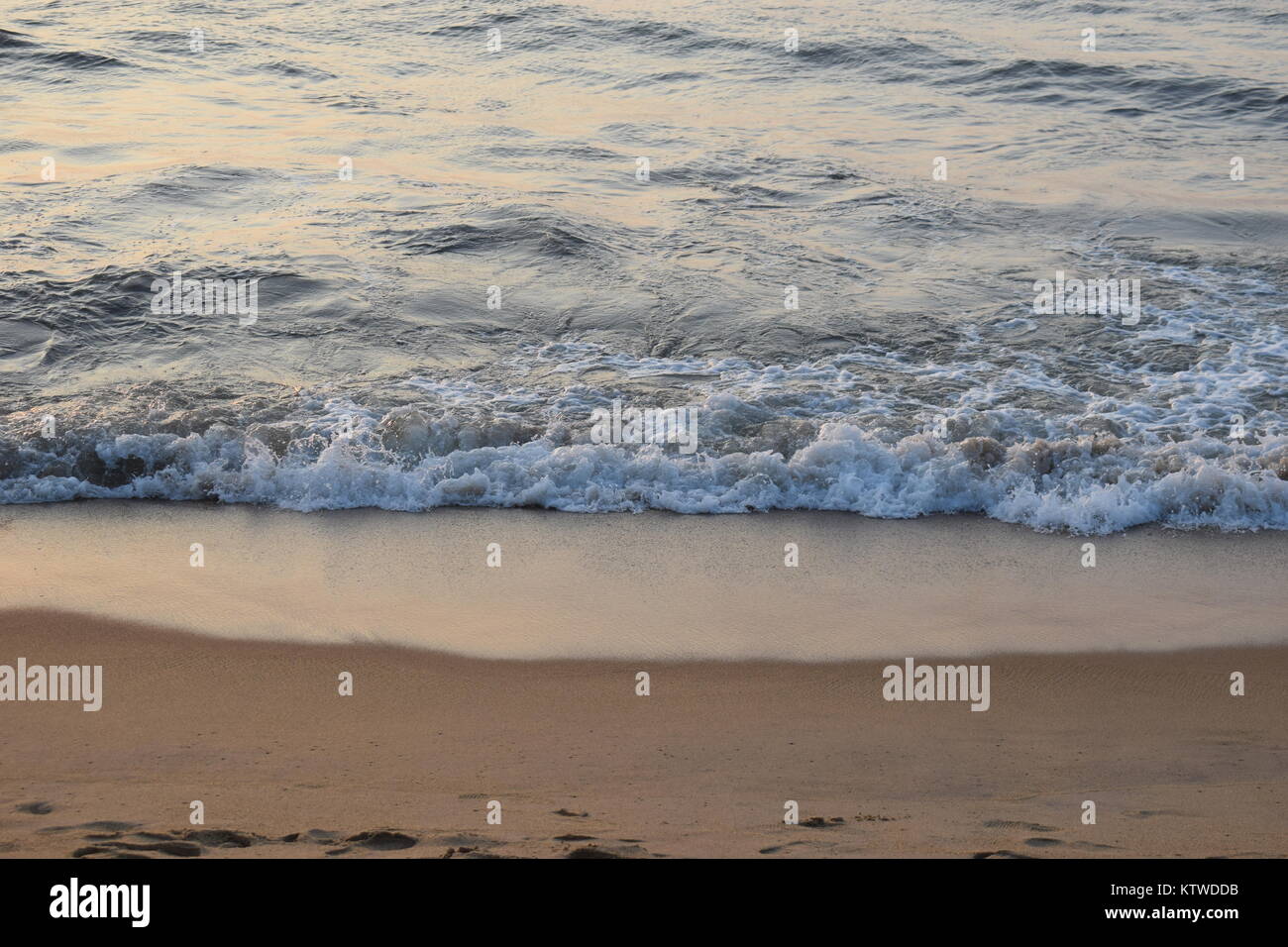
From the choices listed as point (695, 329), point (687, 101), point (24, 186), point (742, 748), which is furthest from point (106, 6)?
point (742, 748)

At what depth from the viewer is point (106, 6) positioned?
24312 millimetres

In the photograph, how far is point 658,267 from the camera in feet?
40.6

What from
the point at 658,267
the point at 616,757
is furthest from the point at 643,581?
the point at 658,267

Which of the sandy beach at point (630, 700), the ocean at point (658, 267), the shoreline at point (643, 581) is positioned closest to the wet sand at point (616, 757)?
the sandy beach at point (630, 700)

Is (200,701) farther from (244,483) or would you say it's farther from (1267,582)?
(1267,582)

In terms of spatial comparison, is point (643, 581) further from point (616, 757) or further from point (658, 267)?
point (658, 267)

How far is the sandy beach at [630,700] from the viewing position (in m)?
4.77

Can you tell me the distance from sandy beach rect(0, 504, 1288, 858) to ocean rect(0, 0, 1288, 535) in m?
0.64

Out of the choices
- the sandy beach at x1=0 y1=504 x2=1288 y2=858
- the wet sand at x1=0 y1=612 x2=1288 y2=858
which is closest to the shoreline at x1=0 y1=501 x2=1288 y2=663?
the sandy beach at x1=0 y1=504 x2=1288 y2=858

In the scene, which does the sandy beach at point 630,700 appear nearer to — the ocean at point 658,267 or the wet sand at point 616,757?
the wet sand at point 616,757

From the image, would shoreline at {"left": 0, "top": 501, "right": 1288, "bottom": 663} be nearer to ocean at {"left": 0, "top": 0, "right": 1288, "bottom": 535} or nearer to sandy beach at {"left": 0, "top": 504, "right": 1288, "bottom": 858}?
sandy beach at {"left": 0, "top": 504, "right": 1288, "bottom": 858}

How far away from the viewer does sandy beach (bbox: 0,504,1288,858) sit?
4773 mm

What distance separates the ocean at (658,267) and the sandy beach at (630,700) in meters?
0.64

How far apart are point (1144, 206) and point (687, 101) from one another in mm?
7210
